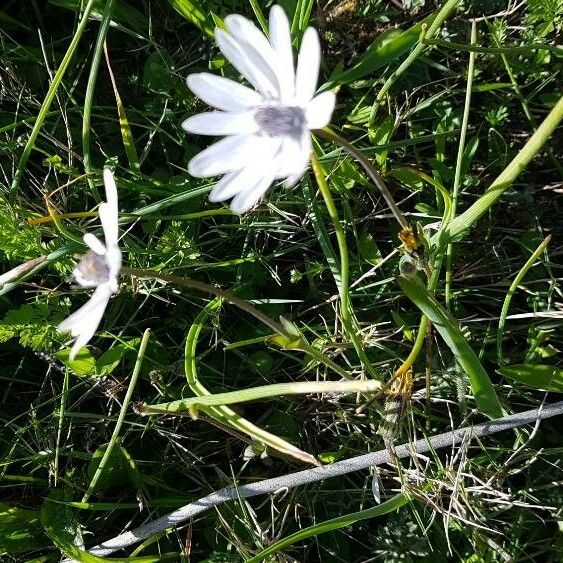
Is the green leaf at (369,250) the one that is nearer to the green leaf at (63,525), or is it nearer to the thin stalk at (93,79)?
the thin stalk at (93,79)

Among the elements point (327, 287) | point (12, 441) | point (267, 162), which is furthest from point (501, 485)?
point (12, 441)

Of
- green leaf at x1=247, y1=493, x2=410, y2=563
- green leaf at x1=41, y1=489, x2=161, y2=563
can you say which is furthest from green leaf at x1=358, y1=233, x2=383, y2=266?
green leaf at x1=41, y1=489, x2=161, y2=563

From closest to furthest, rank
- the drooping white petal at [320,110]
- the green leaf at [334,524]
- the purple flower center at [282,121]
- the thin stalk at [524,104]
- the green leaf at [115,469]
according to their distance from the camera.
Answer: the drooping white petal at [320,110] → the purple flower center at [282,121] → the green leaf at [334,524] → the thin stalk at [524,104] → the green leaf at [115,469]

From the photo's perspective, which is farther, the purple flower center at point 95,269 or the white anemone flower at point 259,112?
the purple flower center at point 95,269

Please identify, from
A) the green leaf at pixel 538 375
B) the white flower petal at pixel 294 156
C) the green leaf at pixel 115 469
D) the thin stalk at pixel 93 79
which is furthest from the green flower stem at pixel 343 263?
the green leaf at pixel 115 469

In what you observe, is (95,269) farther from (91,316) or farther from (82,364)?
(82,364)

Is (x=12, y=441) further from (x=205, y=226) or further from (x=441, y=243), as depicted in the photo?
(x=441, y=243)
